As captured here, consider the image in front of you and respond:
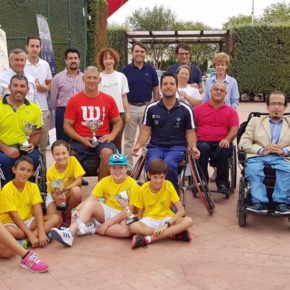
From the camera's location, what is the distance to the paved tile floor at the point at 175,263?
325 centimetres

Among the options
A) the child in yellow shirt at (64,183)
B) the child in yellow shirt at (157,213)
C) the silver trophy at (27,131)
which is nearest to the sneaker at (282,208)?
the child in yellow shirt at (157,213)

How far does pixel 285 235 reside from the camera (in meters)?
4.32

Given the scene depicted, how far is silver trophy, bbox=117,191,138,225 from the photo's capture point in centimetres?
406

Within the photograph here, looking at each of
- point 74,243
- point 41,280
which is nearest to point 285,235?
point 74,243

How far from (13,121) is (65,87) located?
125 centimetres

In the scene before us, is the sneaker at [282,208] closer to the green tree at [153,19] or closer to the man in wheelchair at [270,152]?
the man in wheelchair at [270,152]

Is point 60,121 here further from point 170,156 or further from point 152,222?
point 152,222

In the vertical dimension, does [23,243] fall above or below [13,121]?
below

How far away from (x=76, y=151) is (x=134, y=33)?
14.0m

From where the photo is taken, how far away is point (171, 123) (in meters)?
5.04

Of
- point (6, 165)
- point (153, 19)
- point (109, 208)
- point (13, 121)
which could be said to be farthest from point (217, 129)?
point (153, 19)

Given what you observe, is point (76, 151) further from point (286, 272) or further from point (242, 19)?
point (242, 19)

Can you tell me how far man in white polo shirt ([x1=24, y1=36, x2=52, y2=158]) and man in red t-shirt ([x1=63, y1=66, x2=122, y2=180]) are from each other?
0.78 m

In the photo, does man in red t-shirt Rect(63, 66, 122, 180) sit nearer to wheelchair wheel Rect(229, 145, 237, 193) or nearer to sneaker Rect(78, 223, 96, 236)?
sneaker Rect(78, 223, 96, 236)
